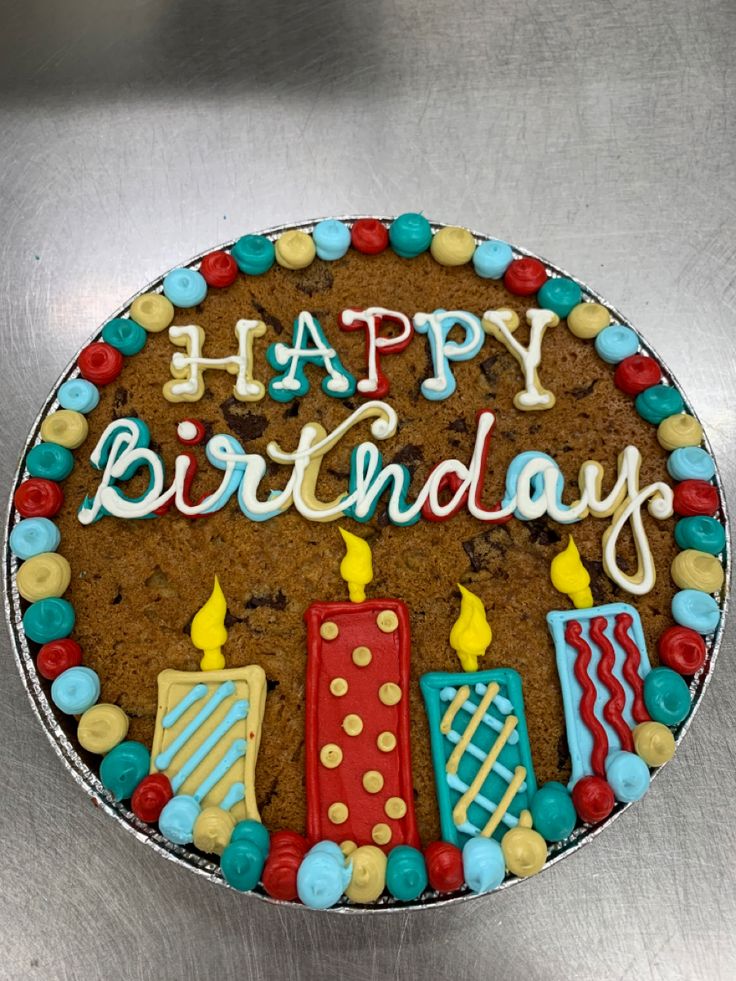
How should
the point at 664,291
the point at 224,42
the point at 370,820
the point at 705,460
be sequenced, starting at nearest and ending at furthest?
the point at 370,820
the point at 705,460
the point at 664,291
the point at 224,42

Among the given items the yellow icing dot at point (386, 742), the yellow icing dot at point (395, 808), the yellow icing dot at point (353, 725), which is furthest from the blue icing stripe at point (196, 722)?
the yellow icing dot at point (395, 808)

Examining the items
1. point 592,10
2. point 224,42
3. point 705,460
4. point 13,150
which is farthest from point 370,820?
point 592,10

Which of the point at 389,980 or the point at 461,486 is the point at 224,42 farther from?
the point at 389,980

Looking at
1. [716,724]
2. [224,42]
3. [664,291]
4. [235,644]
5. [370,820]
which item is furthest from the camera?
[224,42]

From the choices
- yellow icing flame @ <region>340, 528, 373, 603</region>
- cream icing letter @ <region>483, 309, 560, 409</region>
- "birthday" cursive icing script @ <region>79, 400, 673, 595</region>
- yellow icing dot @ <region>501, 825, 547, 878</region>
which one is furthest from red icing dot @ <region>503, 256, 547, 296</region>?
yellow icing dot @ <region>501, 825, 547, 878</region>

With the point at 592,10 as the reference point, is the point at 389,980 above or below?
below

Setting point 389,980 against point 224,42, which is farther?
point 224,42
